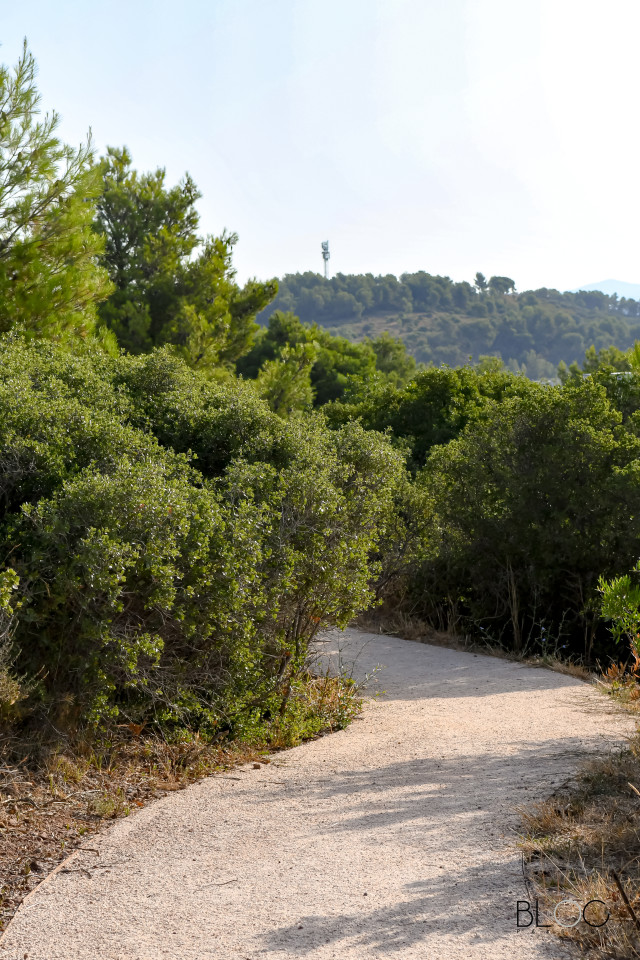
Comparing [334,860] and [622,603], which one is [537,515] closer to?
[622,603]

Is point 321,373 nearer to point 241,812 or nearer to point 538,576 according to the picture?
point 538,576

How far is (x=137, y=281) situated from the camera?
18.5 m

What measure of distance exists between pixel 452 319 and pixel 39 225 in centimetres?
8806

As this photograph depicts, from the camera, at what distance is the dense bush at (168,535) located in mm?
4586

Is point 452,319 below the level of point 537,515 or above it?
above

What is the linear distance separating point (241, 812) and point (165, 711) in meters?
0.84

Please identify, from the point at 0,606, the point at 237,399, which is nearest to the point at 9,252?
the point at 237,399

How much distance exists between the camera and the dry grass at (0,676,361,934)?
12.3ft

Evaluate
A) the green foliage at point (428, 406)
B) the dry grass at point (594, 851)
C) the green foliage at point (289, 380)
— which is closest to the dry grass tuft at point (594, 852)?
the dry grass at point (594, 851)

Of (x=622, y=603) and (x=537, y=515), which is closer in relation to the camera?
(x=622, y=603)

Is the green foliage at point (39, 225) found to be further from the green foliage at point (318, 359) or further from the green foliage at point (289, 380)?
the green foliage at point (318, 359)

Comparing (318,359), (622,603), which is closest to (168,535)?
(622,603)

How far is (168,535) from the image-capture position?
4.74 metres

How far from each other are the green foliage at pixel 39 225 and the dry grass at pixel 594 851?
6.86 meters
